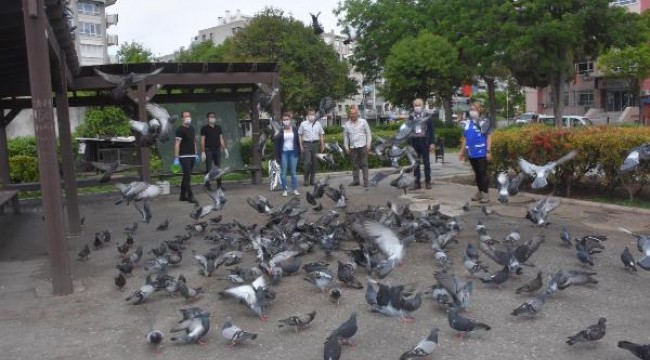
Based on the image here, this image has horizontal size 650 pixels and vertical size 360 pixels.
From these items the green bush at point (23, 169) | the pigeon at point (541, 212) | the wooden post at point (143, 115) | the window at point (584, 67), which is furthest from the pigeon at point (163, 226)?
the window at point (584, 67)

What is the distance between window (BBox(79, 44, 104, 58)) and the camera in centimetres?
7619

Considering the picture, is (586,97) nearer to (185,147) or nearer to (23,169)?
(23,169)

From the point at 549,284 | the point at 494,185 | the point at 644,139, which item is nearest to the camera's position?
the point at 549,284

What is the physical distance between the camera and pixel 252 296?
5441mm

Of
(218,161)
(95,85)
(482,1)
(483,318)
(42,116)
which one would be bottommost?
(483,318)

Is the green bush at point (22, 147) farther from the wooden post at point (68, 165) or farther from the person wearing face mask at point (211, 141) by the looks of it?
the wooden post at point (68, 165)

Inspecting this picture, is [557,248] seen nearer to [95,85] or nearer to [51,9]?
[51,9]

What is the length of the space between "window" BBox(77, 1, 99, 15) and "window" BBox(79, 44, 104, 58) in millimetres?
4253

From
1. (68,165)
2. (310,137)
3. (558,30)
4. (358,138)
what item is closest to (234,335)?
(68,165)

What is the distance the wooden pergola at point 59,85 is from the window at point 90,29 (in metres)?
66.2

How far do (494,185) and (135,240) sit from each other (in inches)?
292

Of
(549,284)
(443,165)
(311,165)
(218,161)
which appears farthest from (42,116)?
(443,165)

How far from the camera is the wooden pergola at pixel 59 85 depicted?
641 centimetres

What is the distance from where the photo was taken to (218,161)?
13.5 m
